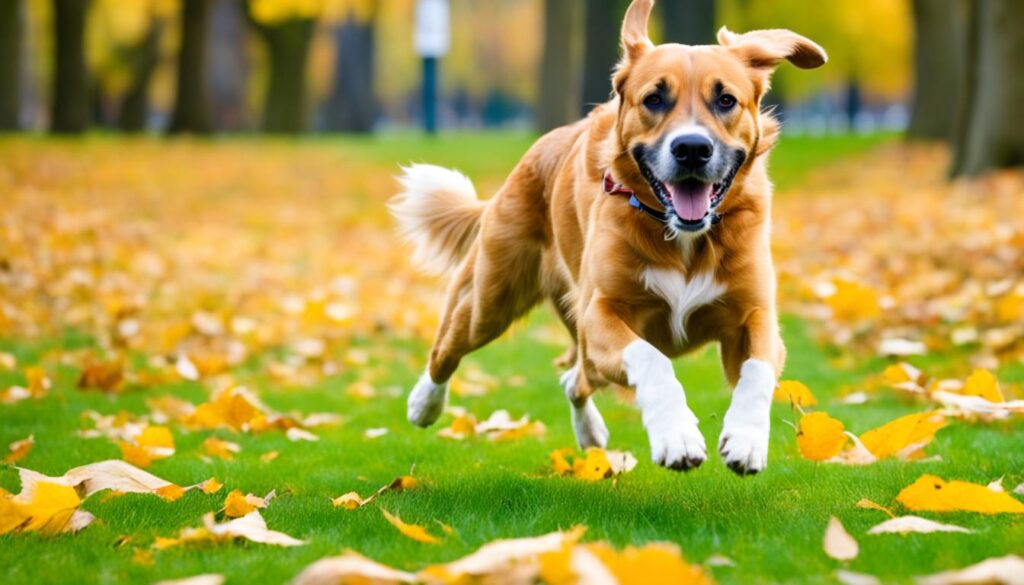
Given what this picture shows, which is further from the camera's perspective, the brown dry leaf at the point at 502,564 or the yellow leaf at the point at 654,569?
the brown dry leaf at the point at 502,564

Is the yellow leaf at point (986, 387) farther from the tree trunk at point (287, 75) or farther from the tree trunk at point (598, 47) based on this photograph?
the tree trunk at point (287, 75)

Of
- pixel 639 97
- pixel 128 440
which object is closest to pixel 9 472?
pixel 128 440

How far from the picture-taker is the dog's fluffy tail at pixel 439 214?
23.4 feet

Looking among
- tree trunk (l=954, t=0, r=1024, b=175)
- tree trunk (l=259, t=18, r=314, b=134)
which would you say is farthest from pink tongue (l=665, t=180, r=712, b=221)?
tree trunk (l=259, t=18, r=314, b=134)

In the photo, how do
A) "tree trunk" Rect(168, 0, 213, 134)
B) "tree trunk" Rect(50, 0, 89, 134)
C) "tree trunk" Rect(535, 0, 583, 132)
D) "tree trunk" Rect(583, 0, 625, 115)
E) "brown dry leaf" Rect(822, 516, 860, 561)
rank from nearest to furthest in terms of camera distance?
"brown dry leaf" Rect(822, 516, 860, 561) → "tree trunk" Rect(535, 0, 583, 132) → "tree trunk" Rect(583, 0, 625, 115) → "tree trunk" Rect(50, 0, 89, 134) → "tree trunk" Rect(168, 0, 213, 134)

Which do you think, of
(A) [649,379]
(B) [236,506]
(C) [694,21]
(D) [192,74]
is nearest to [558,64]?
(C) [694,21]

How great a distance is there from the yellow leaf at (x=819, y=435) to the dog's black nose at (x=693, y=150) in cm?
104

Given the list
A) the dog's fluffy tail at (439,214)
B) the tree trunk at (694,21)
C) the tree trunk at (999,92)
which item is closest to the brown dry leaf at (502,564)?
the dog's fluffy tail at (439,214)

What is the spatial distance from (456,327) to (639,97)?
1.86 metres

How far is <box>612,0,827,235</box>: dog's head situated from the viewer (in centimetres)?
475

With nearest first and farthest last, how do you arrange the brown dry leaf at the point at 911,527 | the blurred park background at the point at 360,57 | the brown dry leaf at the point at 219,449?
1. the brown dry leaf at the point at 911,527
2. the brown dry leaf at the point at 219,449
3. the blurred park background at the point at 360,57

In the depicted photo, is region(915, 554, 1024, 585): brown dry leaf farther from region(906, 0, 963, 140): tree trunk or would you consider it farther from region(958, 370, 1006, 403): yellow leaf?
region(906, 0, 963, 140): tree trunk

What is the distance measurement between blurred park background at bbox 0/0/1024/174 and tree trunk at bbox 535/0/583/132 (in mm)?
31

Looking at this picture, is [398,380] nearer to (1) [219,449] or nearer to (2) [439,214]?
(2) [439,214]
